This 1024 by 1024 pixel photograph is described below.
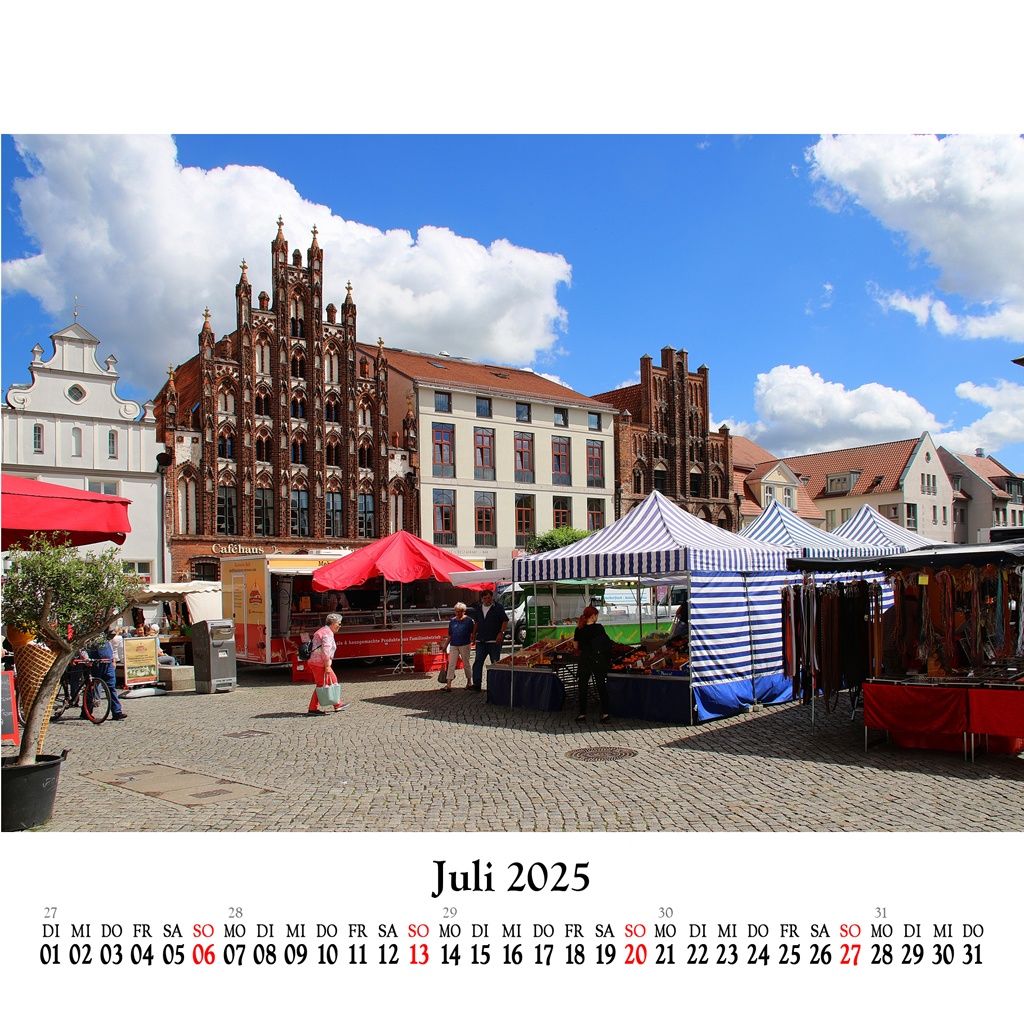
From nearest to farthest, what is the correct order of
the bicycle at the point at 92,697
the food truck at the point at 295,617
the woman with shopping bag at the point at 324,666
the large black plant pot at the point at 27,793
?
1. the large black plant pot at the point at 27,793
2. the woman with shopping bag at the point at 324,666
3. the bicycle at the point at 92,697
4. the food truck at the point at 295,617

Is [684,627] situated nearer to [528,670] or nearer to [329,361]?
[528,670]

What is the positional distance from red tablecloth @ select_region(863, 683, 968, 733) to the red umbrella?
798 centimetres

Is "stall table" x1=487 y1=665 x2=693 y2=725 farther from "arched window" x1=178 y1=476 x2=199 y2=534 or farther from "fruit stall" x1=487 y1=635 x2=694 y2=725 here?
"arched window" x1=178 y1=476 x2=199 y2=534

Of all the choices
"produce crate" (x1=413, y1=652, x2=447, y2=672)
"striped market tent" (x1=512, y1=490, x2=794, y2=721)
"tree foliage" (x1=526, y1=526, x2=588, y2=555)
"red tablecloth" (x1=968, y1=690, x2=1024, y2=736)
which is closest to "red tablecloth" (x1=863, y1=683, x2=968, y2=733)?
"red tablecloth" (x1=968, y1=690, x2=1024, y2=736)

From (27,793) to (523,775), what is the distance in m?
4.55

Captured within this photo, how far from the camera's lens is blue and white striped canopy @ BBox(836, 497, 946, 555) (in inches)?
799

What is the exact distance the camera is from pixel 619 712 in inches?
514

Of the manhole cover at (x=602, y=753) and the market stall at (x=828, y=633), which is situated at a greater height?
the market stall at (x=828, y=633)

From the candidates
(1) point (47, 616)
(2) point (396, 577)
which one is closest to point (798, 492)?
(2) point (396, 577)

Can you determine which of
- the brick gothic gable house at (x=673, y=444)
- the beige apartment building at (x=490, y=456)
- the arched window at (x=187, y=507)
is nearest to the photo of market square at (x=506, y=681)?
the arched window at (x=187, y=507)

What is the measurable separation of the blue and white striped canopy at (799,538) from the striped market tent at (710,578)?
2641mm

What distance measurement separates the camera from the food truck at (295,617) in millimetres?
20719

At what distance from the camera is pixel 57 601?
7051mm

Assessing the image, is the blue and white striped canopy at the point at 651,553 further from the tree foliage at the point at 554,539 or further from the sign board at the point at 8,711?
the tree foliage at the point at 554,539
